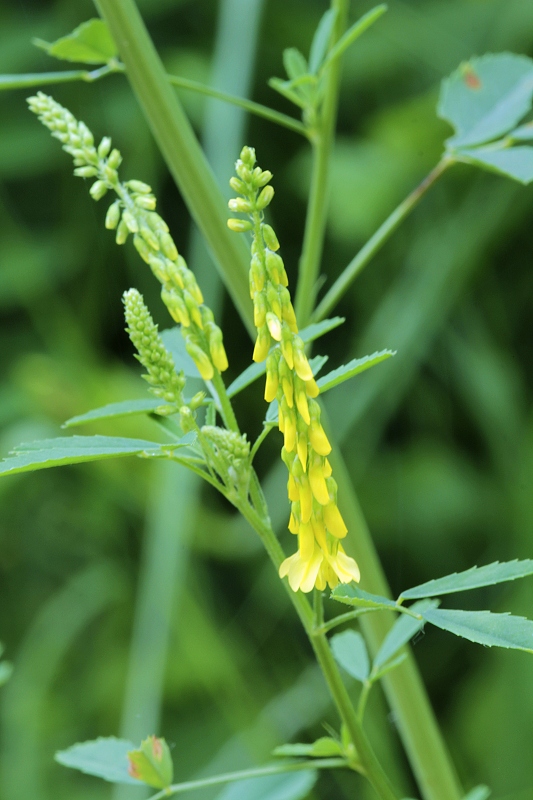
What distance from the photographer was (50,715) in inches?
45.6

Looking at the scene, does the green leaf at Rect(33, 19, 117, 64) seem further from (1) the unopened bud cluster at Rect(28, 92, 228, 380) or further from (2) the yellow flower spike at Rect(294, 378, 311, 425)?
(2) the yellow flower spike at Rect(294, 378, 311, 425)

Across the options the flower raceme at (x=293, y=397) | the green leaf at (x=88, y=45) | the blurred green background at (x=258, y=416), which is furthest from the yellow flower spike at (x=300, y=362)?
the blurred green background at (x=258, y=416)

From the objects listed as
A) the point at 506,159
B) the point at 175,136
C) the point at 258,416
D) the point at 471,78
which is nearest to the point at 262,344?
the point at 175,136

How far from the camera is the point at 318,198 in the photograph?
1.79ft

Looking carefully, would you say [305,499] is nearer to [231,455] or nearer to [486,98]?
[231,455]

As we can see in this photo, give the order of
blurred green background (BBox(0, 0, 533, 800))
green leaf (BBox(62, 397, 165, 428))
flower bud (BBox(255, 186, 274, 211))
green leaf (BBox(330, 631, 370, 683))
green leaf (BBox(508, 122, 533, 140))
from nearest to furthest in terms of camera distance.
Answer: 1. flower bud (BBox(255, 186, 274, 211))
2. green leaf (BBox(62, 397, 165, 428))
3. green leaf (BBox(330, 631, 370, 683))
4. green leaf (BBox(508, 122, 533, 140))
5. blurred green background (BBox(0, 0, 533, 800))

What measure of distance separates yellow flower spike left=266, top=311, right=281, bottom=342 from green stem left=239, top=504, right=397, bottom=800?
8 cm

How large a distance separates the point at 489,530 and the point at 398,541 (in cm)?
13

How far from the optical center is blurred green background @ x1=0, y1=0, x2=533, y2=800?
43.2 inches

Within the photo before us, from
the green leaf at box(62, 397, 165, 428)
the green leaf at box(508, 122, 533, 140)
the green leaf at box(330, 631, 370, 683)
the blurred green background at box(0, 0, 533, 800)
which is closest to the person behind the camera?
the green leaf at box(62, 397, 165, 428)

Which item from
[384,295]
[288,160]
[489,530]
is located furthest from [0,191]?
[489,530]

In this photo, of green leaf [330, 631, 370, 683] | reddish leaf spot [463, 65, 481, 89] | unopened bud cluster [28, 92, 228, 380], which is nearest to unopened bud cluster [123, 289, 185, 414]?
unopened bud cluster [28, 92, 228, 380]

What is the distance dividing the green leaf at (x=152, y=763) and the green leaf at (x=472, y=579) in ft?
0.55

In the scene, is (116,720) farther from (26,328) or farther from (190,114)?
(190,114)
